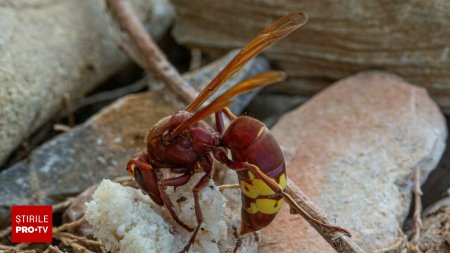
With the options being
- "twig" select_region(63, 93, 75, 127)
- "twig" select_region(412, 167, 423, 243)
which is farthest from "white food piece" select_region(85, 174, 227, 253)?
"twig" select_region(63, 93, 75, 127)

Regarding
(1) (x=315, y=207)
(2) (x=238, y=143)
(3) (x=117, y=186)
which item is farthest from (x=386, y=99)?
(3) (x=117, y=186)

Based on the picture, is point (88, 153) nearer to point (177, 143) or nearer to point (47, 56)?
point (47, 56)

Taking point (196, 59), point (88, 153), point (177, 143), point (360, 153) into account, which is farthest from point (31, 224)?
point (196, 59)

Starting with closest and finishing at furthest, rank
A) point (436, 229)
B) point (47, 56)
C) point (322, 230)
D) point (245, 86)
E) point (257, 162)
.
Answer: point (245, 86), point (257, 162), point (322, 230), point (436, 229), point (47, 56)

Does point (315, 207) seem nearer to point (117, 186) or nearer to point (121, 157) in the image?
point (117, 186)

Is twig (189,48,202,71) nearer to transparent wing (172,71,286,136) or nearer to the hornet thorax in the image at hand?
the hornet thorax

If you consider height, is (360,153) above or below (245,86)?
below
